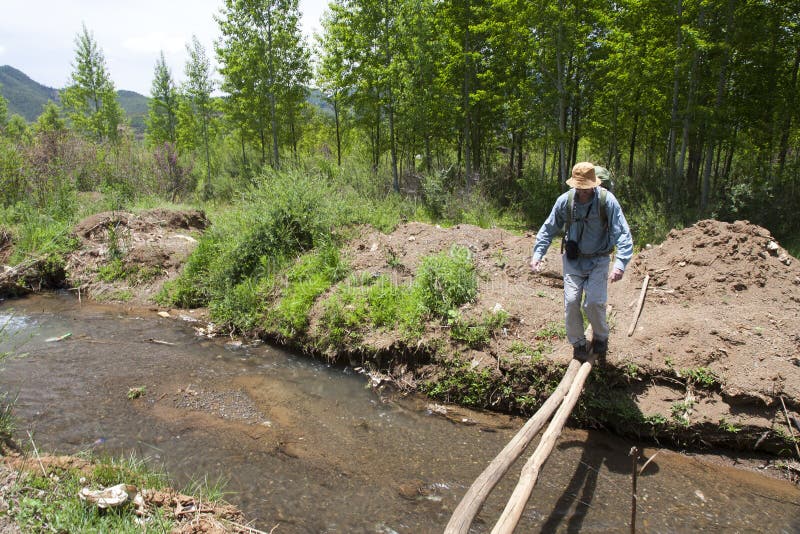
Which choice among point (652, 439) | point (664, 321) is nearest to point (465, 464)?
point (652, 439)

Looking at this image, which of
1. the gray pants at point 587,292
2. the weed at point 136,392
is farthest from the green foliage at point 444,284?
the weed at point 136,392

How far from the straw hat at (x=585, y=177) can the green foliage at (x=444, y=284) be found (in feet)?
9.19

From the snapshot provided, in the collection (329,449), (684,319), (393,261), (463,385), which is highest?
(393,261)

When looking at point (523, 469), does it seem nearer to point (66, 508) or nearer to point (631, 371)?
point (631, 371)

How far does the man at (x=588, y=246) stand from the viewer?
4.92 m

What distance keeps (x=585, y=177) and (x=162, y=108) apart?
34.9 meters

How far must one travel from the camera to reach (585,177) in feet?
15.9

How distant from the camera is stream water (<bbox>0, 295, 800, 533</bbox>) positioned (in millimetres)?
4254

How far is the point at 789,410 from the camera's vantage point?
5043 mm

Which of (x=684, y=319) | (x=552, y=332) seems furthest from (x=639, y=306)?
(x=552, y=332)

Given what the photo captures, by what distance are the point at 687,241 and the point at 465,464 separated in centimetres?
573

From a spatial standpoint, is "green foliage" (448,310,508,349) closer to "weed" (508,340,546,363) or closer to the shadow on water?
"weed" (508,340,546,363)

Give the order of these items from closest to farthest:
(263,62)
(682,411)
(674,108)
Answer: (682,411), (674,108), (263,62)

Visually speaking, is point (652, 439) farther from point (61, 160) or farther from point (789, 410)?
point (61, 160)
